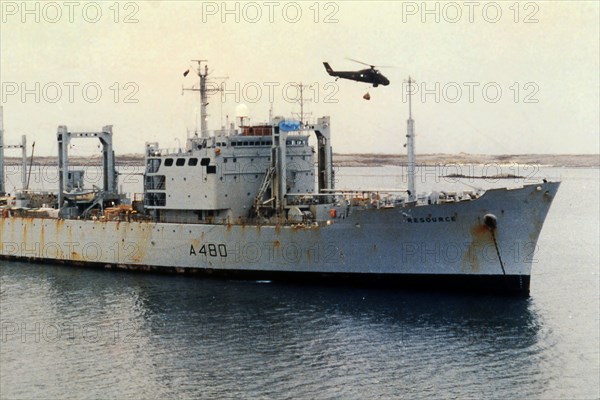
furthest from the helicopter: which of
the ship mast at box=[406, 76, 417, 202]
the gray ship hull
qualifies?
the gray ship hull

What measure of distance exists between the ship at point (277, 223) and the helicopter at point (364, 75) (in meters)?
1.96

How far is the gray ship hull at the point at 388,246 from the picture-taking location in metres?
27.0

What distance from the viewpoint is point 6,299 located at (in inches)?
1123

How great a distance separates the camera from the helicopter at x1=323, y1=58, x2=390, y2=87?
3055 cm

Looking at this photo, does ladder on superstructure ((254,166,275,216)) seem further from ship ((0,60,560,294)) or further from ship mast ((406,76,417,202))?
ship mast ((406,76,417,202))

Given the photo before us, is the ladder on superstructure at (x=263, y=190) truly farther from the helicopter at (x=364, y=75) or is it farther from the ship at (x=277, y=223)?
the helicopter at (x=364, y=75)

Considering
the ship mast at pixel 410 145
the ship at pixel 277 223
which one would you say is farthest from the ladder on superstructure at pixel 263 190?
the ship mast at pixel 410 145

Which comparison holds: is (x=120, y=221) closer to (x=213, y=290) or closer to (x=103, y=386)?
(x=213, y=290)

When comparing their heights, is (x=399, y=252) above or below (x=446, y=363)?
above

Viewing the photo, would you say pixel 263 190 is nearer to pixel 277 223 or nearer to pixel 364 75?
pixel 277 223

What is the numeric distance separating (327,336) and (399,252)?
621 cm

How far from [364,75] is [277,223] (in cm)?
666

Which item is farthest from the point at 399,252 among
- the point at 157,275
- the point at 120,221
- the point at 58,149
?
the point at 58,149

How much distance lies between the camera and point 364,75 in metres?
31.0
